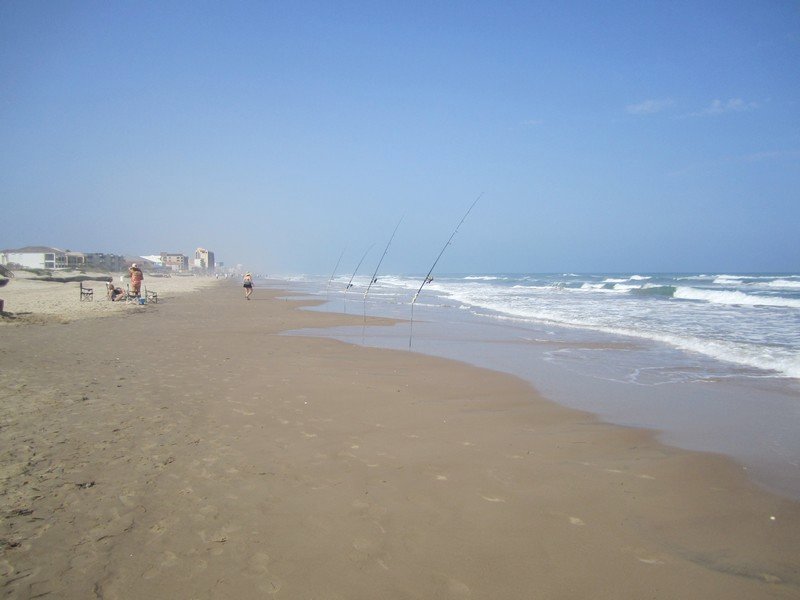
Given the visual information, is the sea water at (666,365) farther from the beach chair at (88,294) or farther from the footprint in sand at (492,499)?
the beach chair at (88,294)

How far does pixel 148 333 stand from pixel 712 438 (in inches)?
464

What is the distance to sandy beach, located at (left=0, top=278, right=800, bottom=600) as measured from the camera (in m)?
2.43

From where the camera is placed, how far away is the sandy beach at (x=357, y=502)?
2.43 meters

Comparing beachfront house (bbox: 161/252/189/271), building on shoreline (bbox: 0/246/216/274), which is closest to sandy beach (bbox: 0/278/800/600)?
building on shoreline (bbox: 0/246/216/274)

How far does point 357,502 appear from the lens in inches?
127

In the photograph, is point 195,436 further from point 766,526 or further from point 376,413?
point 766,526

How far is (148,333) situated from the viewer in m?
11.2

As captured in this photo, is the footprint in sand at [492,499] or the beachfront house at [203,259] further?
the beachfront house at [203,259]

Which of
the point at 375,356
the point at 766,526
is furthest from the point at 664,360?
the point at 766,526

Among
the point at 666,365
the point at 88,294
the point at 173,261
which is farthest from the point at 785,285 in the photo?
the point at 173,261

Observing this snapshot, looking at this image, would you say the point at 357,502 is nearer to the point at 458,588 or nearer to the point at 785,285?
the point at 458,588

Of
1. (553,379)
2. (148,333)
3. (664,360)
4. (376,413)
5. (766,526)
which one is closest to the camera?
(766,526)

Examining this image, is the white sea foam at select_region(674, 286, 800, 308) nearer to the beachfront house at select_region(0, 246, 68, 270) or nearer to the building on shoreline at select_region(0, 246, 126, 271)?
the building on shoreline at select_region(0, 246, 126, 271)

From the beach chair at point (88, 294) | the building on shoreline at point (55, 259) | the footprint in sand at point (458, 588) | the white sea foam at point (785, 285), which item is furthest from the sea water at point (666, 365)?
the building on shoreline at point (55, 259)
